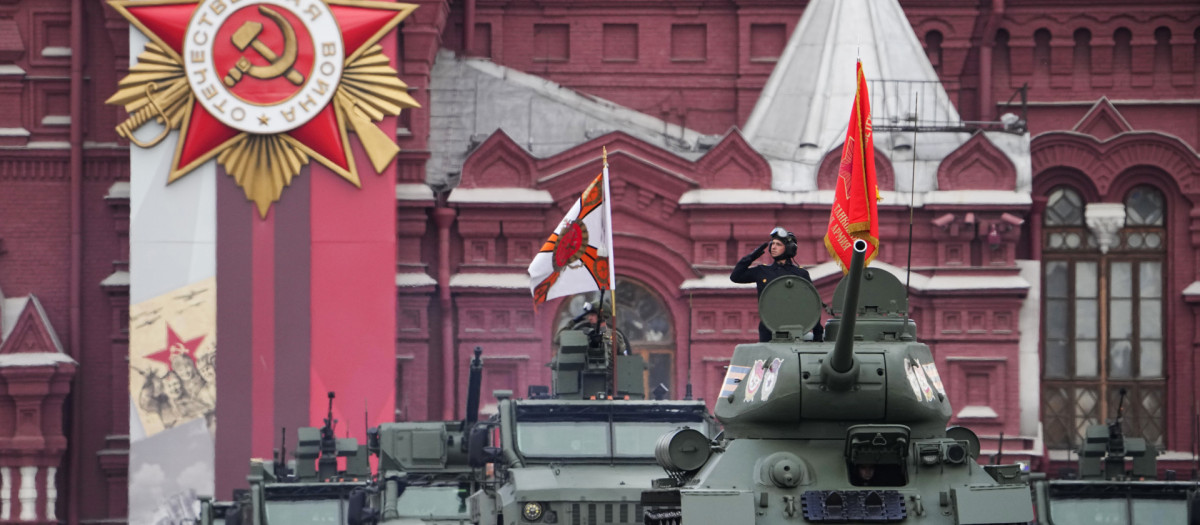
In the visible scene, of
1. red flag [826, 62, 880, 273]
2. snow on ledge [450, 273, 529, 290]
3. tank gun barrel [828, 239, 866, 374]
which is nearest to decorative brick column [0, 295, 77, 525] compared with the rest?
snow on ledge [450, 273, 529, 290]

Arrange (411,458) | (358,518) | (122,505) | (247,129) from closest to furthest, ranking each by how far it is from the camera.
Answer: (358,518) < (411,458) < (247,129) < (122,505)

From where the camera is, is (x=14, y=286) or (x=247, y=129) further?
(x=14, y=286)

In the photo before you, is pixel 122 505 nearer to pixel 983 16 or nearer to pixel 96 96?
pixel 96 96

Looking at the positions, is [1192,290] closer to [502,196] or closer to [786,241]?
[502,196]

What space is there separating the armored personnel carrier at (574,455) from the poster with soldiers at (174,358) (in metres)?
6.81

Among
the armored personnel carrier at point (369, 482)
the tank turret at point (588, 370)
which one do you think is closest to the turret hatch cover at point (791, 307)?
the tank turret at point (588, 370)

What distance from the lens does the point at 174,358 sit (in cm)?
2225

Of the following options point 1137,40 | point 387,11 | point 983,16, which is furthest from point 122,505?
point 1137,40

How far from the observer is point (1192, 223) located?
930 inches

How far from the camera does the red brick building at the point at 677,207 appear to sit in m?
23.1

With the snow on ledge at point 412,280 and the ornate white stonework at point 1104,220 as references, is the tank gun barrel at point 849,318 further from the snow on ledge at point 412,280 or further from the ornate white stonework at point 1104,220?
the ornate white stonework at point 1104,220

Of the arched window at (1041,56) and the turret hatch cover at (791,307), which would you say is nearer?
the turret hatch cover at (791,307)

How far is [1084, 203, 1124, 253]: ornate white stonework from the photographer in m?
23.7

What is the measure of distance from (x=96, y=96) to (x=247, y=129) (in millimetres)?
2754
